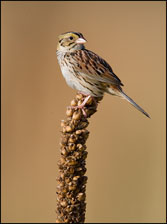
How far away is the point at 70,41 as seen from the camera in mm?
3479

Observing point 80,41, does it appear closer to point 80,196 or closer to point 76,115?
point 76,115

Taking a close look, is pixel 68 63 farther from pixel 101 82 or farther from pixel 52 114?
pixel 52 114

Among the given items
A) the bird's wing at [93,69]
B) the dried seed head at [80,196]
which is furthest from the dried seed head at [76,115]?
the bird's wing at [93,69]

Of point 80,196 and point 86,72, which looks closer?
Answer: point 80,196

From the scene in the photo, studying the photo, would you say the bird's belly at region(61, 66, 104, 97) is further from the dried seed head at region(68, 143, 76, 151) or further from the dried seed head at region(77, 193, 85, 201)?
the dried seed head at region(77, 193, 85, 201)

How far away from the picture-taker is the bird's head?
344 centimetres

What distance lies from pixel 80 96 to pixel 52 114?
7.40 ft

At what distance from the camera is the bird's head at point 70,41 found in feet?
11.3

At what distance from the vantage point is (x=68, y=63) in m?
3.45

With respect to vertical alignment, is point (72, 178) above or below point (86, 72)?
below

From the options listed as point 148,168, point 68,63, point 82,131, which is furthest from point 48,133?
point 82,131

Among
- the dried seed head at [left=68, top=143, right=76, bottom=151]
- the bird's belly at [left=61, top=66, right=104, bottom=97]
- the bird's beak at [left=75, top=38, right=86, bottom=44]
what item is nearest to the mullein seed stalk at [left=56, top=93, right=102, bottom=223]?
the dried seed head at [left=68, top=143, right=76, bottom=151]

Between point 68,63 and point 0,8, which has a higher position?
point 0,8

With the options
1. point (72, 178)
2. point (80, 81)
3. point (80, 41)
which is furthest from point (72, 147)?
point (80, 41)
